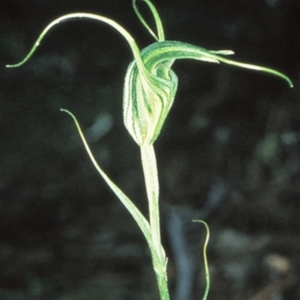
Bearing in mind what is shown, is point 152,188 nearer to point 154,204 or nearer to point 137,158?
Result: point 154,204

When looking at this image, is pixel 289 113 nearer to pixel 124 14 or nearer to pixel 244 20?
pixel 244 20

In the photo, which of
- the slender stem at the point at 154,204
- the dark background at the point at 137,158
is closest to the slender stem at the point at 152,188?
the slender stem at the point at 154,204

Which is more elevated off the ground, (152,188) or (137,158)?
(152,188)

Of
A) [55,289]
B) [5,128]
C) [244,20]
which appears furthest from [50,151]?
[244,20]

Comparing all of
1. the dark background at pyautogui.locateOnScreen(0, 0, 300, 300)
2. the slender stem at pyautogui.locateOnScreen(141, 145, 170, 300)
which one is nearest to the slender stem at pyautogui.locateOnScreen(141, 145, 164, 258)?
the slender stem at pyautogui.locateOnScreen(141, 145, 170, 300)

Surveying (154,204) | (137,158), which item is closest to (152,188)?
(154,204)

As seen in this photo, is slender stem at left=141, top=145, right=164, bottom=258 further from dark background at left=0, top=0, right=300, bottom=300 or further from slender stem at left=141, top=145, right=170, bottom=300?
dark background at left=0, top=0, right=300, bottom=300

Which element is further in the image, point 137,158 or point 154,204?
point 137,158

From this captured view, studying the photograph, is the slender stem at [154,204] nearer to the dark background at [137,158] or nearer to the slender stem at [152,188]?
the slender stem at [152,188]
